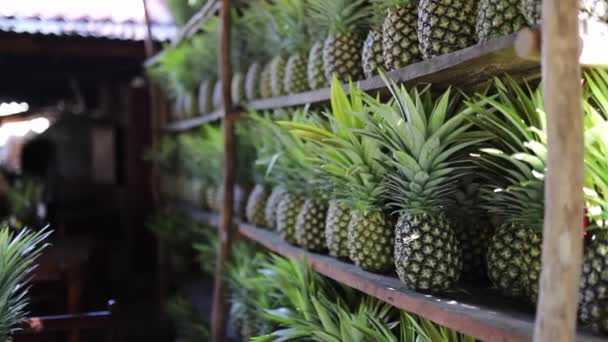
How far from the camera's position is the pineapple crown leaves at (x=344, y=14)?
99.2 inches

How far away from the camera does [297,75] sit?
120 inches

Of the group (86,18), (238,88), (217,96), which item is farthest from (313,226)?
(86,18)

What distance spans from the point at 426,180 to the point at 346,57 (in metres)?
0.86

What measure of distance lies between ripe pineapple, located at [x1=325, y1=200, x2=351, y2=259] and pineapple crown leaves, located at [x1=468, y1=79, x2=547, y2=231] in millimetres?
675

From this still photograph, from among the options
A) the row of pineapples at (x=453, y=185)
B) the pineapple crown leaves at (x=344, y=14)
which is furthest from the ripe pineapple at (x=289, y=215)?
the pineapple crown leaves at (x=344, y=14)

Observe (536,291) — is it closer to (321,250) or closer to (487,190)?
(487,190)

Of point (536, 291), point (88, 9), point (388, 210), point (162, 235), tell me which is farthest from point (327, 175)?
point (88, 9)

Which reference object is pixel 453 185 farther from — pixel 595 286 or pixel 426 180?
pixel 595 286

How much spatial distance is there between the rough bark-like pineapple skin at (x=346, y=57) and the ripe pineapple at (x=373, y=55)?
18 cm

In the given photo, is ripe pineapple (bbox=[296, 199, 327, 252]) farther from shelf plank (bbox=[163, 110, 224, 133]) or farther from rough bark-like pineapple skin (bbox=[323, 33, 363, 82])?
shelf plank (bbox=[163, 110, 224, 133])

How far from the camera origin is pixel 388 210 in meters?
2.23

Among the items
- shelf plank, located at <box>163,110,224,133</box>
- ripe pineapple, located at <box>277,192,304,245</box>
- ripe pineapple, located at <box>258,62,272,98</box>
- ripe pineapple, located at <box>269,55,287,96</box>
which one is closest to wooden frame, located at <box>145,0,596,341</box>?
ripe pineapple, located at <box>277,192,304,245</box>

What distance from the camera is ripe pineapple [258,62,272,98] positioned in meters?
3.47

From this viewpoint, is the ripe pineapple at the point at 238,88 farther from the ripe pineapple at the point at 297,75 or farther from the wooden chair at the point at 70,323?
the wooden chair at the point at 70,323
